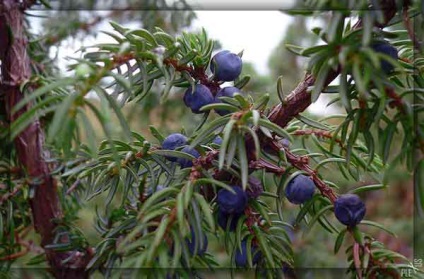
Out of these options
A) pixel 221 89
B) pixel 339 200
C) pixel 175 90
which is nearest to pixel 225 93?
pixel 221 89

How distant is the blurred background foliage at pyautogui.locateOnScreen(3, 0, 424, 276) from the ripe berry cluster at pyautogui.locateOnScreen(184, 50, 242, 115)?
0.06m

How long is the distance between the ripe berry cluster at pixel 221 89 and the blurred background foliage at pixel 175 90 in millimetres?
57

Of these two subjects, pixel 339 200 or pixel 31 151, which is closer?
pixel 339 200

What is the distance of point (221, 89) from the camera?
459mm

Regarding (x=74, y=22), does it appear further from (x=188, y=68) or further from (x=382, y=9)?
(x=382, y=9)

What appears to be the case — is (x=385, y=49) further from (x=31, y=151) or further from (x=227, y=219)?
(x=31, y=151)

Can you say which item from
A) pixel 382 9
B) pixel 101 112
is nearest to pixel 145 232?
pixel 101 112

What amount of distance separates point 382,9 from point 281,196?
174 mm

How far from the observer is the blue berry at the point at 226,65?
45 cm

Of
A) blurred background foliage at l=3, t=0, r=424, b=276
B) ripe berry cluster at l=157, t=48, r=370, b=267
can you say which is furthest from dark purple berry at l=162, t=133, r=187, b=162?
blurred background foliage at l=3, t=0, r=424, b=276

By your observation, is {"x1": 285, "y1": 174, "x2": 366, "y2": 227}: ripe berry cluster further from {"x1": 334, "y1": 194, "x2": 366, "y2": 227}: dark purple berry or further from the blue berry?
the blue berry

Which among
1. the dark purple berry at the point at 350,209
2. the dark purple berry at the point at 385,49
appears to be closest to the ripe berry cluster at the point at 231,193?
the dark purple berry at the point at 350,209

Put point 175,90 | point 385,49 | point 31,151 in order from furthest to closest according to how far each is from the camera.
Result: point 175,90 < point 31,151 < point 385,49

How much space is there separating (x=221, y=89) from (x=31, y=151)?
24cm
